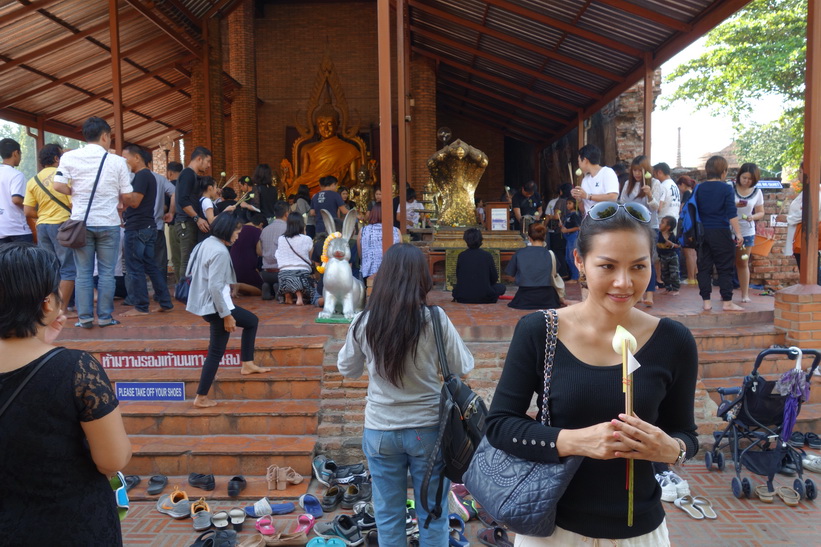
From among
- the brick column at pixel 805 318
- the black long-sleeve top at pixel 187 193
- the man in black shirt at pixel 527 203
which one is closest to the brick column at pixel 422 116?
the man in black shirt at pixel 527 203

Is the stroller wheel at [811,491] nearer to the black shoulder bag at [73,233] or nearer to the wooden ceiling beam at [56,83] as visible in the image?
the black shoulder bag at [73,233]

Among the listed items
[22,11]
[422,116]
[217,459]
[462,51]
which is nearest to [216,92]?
[422,116]

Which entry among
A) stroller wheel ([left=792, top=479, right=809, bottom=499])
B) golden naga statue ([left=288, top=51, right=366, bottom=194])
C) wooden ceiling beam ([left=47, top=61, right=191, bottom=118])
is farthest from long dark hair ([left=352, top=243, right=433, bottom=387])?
golden naga statue ([left=288, top=51, right=366, bottom=194])

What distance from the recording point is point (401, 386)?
274 cm

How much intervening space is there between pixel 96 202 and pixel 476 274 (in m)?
3.98

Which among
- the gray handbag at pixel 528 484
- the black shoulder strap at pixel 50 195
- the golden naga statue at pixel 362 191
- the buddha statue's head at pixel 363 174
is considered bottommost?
the gray handbag at pixel 528 484

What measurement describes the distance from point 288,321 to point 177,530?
2505 millimetres

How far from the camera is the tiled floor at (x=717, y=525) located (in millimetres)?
3449

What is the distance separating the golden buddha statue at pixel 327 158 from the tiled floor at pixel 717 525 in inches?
561

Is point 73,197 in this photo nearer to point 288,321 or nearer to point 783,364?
point 288,321

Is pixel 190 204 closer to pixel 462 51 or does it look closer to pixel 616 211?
pixel 616 211

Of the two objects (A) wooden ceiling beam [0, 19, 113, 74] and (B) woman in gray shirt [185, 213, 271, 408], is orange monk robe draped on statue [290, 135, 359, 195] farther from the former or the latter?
(B) woman in gray shirt [185, 213, 271, 408]

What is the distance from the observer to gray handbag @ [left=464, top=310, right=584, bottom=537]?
1.49 metres

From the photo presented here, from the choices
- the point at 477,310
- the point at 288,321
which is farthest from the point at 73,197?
the point at 477,310
